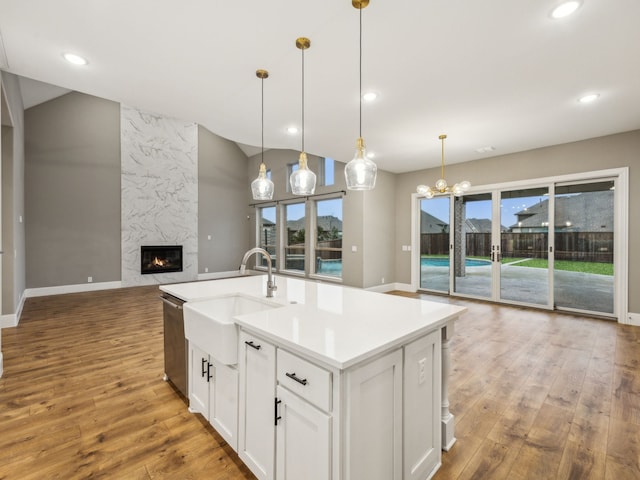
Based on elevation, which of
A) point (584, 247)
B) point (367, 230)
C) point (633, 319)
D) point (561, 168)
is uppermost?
point (561, 168)

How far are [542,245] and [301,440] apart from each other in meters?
5.54

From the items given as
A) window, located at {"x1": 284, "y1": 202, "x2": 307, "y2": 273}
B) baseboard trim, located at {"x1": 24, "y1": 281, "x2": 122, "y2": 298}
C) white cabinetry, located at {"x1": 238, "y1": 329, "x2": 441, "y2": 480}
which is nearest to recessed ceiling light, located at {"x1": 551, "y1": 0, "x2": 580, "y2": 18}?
white cabinetry, located at {"x1": 238, "y1": 329, "x2": 441, "y2": 480}

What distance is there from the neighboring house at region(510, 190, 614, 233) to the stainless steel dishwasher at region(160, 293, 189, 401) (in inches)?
221

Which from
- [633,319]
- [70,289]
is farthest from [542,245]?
[70,289]

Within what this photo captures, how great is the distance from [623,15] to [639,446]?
2.74 metres

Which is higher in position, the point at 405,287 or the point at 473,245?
the point at 473,245

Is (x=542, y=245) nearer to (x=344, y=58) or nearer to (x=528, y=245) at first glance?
(x=528, y=245)

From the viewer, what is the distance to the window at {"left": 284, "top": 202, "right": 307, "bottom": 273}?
311 inches

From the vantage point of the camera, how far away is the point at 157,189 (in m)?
7.46

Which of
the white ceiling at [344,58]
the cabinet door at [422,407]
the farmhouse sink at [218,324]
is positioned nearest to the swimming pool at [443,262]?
the white ceiling at [344,58]

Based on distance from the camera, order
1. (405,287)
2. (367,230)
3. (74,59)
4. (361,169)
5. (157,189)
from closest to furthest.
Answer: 1. (361,169)
2. (74,59)
3. (367,230)
4. (405,287)
5. (157,189)

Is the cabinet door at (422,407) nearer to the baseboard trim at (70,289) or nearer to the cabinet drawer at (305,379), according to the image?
the cabinet drawer at (305,379)

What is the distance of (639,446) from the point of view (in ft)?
6.00

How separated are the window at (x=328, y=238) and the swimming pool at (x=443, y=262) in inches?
74.9
